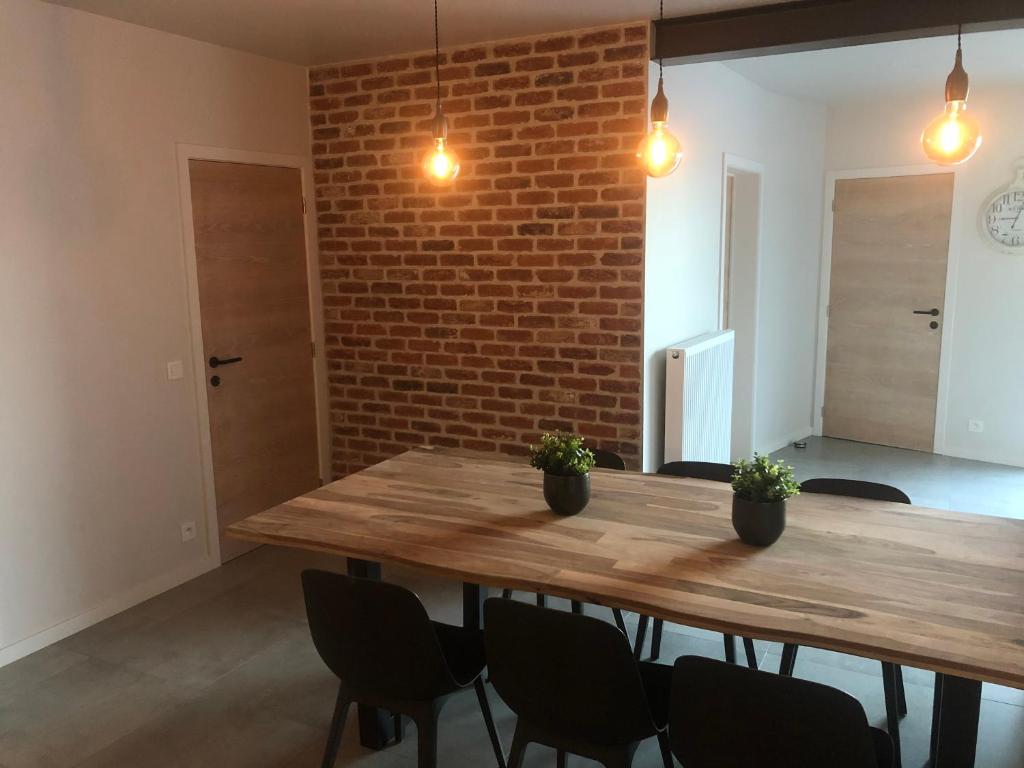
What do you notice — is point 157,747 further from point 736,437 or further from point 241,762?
point 736,437

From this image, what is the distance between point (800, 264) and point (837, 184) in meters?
0.70

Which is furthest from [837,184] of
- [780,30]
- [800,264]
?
[780,30]

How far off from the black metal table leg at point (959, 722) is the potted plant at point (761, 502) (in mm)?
507

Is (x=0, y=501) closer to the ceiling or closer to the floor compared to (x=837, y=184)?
closer to the floor

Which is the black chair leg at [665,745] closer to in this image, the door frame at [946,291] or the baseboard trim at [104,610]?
the baseboard trim at [104,610]

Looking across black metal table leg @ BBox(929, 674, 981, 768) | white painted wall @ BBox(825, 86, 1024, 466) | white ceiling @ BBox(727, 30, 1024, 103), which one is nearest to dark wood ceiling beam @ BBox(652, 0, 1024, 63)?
white ceiling @ BBox(727, 30, 1024, 103)

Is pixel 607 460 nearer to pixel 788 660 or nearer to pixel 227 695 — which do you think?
pixel 788 660

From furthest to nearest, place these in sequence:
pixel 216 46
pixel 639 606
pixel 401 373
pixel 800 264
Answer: pixel 800 264, pixel 401 373, pixel 216 46, pixel 639 606

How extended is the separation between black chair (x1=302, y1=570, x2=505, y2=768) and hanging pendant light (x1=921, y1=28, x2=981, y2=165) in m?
1.91

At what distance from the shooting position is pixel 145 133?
352 cm

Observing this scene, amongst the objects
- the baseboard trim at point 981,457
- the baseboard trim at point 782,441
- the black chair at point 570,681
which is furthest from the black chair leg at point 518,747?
the baseboard trim at point 981,457

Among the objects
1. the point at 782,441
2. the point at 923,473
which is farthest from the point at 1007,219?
the point at 782,441

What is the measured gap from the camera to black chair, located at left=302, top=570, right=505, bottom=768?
1954 mm

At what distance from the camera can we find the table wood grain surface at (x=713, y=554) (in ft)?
5.42
